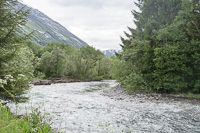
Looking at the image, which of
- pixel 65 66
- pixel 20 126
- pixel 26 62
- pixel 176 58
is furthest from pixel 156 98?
pixel 65 66

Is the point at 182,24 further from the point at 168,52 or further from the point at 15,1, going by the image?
the point at 15,1

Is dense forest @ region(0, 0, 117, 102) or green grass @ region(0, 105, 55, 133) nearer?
green grass @ region(0, 105, 55, 133)

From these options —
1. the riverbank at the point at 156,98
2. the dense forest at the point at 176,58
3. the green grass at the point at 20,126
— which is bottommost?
the riverbank at the point at 156,98

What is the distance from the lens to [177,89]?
1995 centimetres

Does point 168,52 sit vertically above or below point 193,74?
above

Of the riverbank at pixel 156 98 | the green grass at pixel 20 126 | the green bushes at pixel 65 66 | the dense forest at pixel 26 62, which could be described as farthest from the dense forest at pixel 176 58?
the green bushes at pixel 65 66

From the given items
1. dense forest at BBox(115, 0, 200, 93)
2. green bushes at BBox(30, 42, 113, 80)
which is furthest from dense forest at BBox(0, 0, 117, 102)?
dense forest at BBox(115, 0, 200, 93)

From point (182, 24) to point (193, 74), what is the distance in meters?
7.09

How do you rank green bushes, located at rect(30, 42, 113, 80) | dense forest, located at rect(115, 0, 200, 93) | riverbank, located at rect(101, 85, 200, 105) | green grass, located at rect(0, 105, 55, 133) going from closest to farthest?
green grass, located at rect(0, 105, 55, 133)
riverbank, located at rect(101, 85, 200, 105)
dense forest, located at rect(115, 0, 200, 93)
green bushes, located at rect(30, 42, 113, 80)

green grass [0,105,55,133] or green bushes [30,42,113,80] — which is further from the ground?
green bushes [30,42,113,80]

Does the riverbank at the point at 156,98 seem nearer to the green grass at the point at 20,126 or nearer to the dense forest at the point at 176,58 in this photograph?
the dense forest at the point at 176,58

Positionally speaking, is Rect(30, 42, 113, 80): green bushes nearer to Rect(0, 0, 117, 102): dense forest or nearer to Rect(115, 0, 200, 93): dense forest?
Rect(0, 0, 117, 102): dense forest

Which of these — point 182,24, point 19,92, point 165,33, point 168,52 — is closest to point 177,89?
point 168,52

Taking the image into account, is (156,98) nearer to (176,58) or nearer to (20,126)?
(176,58)
